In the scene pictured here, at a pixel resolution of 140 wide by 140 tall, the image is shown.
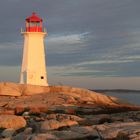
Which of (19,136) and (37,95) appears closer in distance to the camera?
(19,136)

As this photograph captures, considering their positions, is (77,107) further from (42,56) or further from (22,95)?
(42,56)

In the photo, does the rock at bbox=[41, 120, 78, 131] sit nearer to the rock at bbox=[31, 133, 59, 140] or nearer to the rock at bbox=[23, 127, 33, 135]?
the rock at bbox=[23, 127, 33, 135]

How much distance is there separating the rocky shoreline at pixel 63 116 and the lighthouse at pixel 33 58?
12.9 ft

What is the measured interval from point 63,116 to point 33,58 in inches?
539

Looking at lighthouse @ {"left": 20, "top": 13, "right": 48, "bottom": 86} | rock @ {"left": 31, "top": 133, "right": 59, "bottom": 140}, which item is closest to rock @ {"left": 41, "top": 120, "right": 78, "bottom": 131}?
rock @ {"left": 31, "top": 133, "right": 59, "bottom": 140}

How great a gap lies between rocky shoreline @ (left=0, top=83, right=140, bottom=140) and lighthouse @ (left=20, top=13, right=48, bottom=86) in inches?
155

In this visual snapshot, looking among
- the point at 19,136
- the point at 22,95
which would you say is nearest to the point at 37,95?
the point at 22,95

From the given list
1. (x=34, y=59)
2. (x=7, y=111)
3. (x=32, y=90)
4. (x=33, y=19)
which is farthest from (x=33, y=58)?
(x=7, y=111)

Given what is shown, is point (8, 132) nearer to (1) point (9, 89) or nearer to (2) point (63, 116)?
(2) point (63, 116)

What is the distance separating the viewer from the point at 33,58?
30281 mm

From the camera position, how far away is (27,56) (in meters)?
30.3

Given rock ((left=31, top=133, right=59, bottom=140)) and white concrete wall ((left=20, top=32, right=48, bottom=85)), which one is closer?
rock ((left=31, top=133, right=59, bottom=140))

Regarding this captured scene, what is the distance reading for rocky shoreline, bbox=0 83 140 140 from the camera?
495 inches

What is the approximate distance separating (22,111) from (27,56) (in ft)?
34.5
